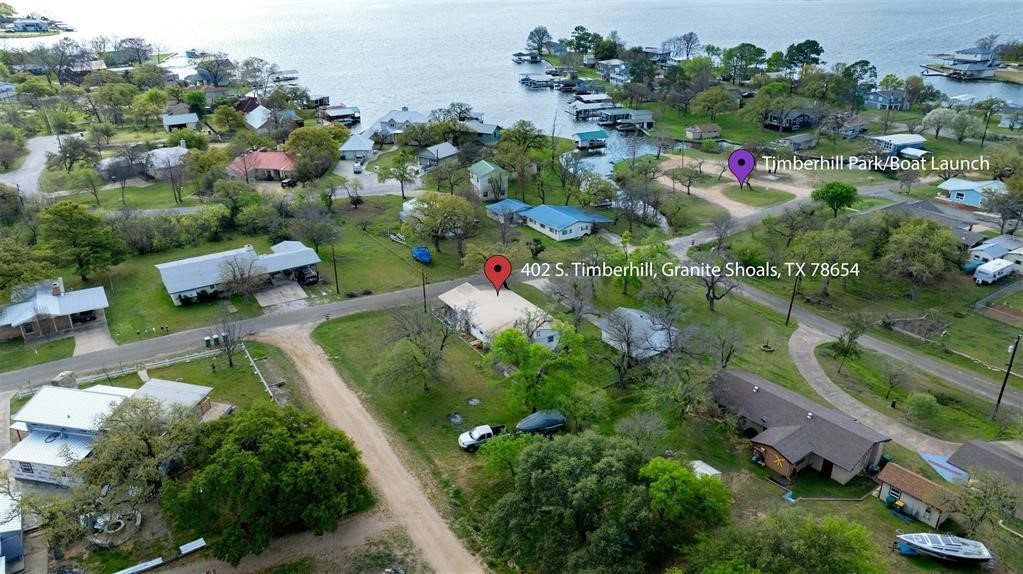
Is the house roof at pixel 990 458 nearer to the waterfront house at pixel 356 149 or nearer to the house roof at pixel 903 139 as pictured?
the house roof at pixel 903 139

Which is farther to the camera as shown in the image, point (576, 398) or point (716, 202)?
point (716, 202)

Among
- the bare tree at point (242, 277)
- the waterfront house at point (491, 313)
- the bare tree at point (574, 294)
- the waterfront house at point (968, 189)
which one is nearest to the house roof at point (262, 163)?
the bare tree at point (242, 277)

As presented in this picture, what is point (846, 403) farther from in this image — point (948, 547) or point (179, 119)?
point (179, 119)

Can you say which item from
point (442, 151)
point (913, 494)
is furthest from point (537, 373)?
point (442, 151)

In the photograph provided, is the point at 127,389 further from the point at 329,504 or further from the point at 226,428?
the point at 329,504

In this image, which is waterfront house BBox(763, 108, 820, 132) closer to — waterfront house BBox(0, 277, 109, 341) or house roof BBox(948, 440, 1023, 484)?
house roof BBox(948, 440, 1023, 484)

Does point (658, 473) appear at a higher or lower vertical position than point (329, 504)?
higher

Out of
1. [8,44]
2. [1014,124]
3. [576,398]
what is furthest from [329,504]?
[8,44]
